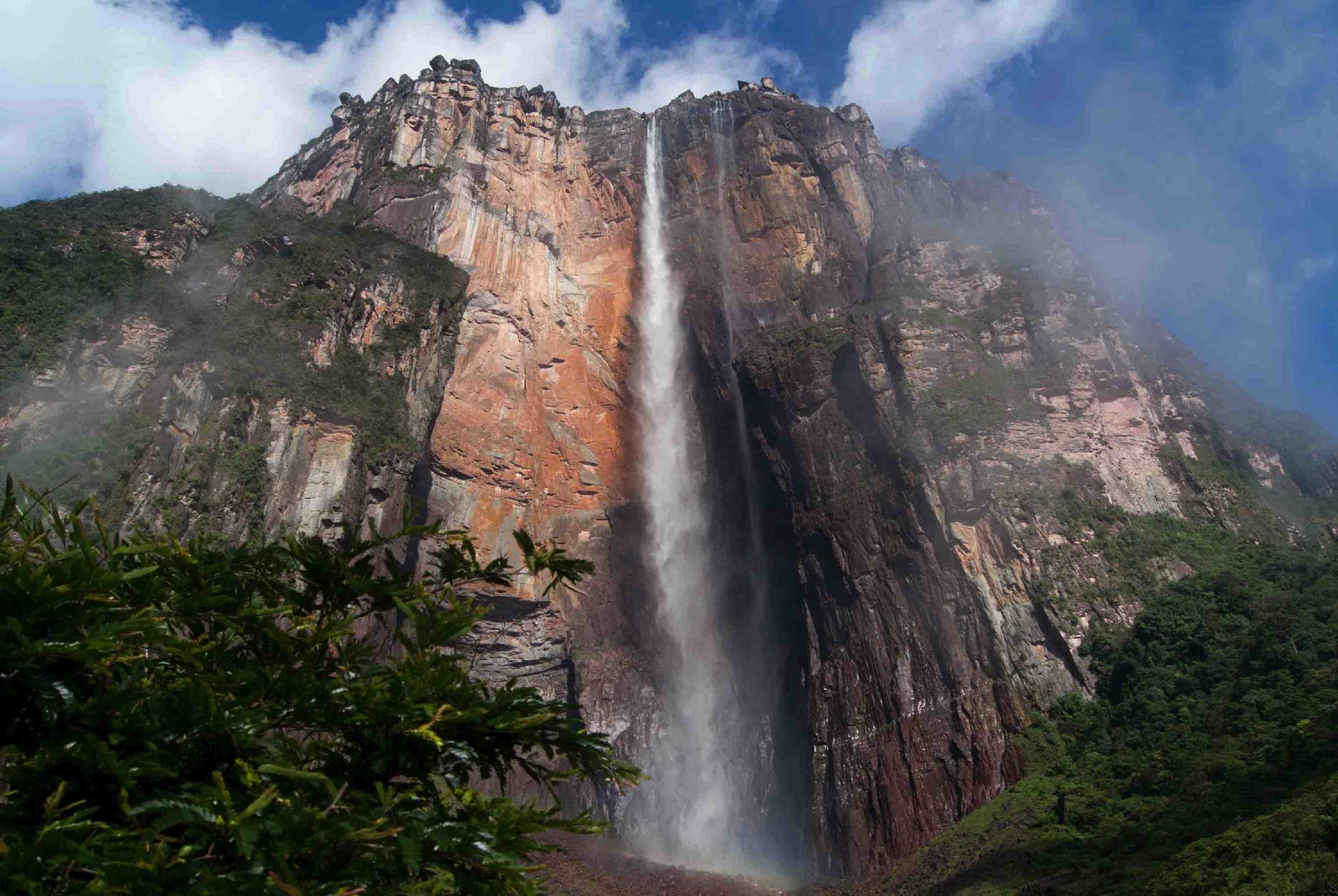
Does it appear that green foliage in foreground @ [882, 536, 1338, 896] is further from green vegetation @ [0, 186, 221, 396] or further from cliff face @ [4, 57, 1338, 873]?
green vegetation @ [0, 186, 221, 396]

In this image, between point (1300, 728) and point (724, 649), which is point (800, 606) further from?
point (1300, 728)

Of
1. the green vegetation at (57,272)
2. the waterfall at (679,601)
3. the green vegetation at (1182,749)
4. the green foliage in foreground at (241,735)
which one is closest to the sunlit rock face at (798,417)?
the waterfall at (679,601)

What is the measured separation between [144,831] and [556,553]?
351cm

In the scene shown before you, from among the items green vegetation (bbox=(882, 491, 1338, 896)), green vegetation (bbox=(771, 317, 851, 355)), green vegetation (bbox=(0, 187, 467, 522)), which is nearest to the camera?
green vegetation (bbox=(882, 491, 1338, 896))

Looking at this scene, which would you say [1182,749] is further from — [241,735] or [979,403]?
[241,735]

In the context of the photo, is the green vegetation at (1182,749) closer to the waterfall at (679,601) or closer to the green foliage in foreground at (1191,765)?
the green foliage in foreground at (1191,765)

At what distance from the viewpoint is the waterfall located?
32.1 meters

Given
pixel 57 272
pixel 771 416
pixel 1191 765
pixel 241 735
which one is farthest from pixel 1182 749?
pixel 57 272

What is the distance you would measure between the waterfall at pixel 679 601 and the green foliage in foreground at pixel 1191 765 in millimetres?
9854

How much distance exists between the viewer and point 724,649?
36.2m

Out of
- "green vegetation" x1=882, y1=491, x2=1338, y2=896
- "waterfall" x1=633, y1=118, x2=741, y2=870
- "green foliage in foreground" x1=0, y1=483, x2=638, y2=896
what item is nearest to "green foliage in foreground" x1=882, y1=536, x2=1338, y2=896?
"green vegetation" x1=882, y1=491, x2=1338, y2=896

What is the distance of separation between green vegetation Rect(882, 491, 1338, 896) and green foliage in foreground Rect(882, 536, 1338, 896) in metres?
0.05

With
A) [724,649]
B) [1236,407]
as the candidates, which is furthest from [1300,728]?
[1236,407]

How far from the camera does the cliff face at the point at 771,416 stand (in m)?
28.0
